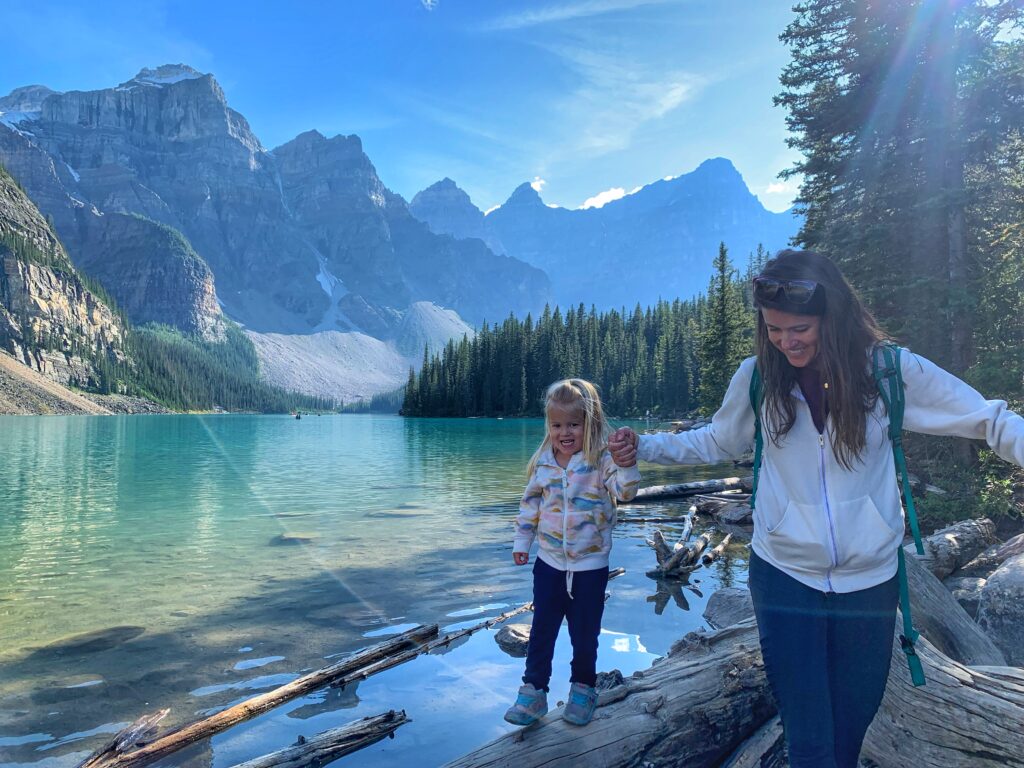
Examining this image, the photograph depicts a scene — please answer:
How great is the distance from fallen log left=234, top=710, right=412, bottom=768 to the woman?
3625 millimetres

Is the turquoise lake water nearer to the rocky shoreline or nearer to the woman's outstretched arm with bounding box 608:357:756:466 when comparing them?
the woman's outstretched arm with bounding box 608:357:756:466

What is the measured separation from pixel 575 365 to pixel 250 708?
10309cm

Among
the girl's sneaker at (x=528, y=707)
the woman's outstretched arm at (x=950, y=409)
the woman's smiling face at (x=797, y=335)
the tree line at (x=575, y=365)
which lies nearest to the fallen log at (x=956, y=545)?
the girl's sneaker at (x=528, y=707)

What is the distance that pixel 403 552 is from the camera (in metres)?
13.9

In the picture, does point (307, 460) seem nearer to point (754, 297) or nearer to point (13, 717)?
point (13, 717)

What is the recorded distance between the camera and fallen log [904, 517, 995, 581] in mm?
9391

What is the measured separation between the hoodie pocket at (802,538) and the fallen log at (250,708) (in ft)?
15.7

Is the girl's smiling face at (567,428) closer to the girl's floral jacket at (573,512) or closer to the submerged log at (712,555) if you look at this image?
the girl's floral jacket at (573,512)

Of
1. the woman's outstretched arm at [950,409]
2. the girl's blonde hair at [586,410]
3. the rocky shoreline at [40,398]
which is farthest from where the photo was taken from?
the rocky shoreline at [40,398]

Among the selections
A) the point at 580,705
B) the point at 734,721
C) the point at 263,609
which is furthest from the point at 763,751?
the point at 263,609

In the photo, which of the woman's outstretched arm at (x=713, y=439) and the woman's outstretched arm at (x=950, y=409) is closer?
the woman's outstretched arm at (x=950, y=409)

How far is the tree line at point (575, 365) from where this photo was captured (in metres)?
92.7

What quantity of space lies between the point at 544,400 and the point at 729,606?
211 inches

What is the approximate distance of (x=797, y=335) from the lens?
2773 mm
